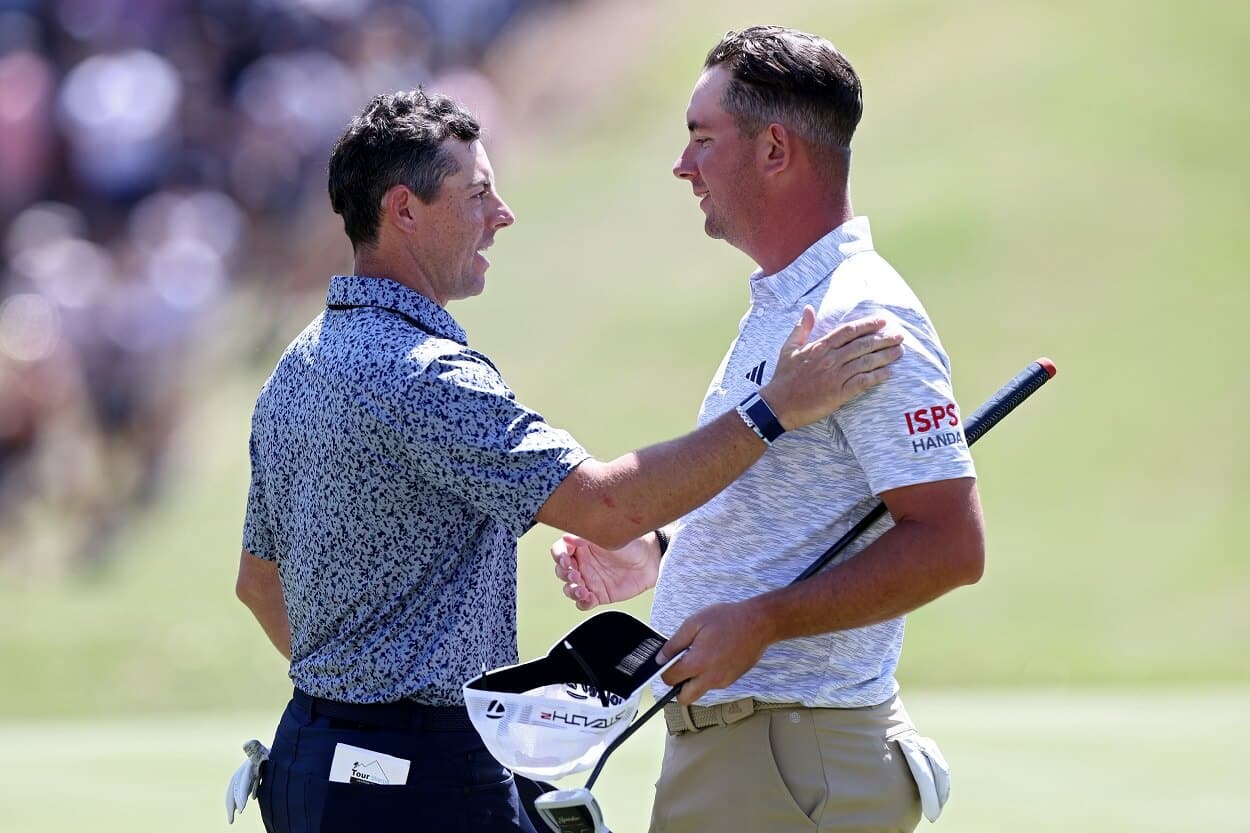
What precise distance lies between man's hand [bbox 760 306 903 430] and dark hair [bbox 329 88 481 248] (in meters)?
0.59

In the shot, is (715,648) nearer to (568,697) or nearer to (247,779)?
(568,697)

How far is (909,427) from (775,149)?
46 centimetres

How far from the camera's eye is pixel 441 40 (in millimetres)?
7496

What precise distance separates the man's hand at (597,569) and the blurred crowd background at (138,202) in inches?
191

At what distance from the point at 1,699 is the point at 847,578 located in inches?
208

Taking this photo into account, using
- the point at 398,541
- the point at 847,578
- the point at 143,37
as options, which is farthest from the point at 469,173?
the point at 143,37

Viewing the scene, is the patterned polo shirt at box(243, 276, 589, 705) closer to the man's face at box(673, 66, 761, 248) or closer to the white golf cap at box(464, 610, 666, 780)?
the white golf cap at box(464, 610, 666, 780)

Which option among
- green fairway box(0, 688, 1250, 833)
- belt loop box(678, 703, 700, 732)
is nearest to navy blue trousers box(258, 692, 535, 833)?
belt loop box(678, 703, 700, 732)

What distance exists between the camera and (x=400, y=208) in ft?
6.91

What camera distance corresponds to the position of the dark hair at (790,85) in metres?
2.07

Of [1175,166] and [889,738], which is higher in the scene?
[1175,166]

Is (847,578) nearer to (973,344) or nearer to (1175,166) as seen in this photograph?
(973,344)

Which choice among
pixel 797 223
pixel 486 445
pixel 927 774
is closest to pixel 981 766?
pixel 927 774

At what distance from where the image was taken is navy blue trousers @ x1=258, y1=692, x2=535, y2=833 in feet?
6.54
